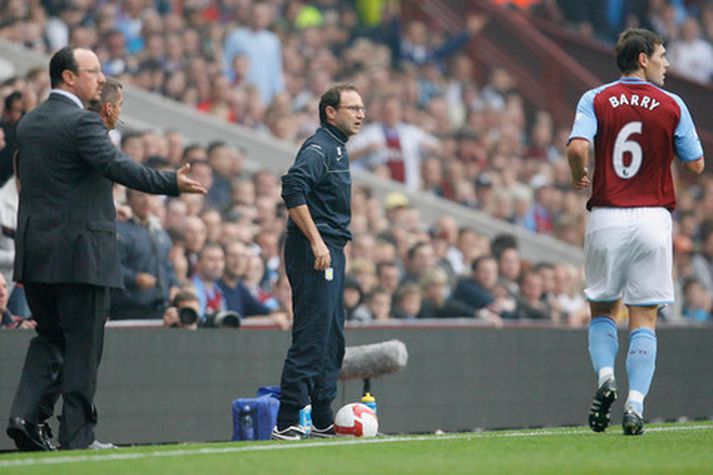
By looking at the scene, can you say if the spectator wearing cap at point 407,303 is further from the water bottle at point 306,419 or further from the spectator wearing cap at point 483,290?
the water bottle at point 306,419

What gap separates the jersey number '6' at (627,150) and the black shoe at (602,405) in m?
1.24

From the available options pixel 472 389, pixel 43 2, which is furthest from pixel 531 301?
pixel 43 2

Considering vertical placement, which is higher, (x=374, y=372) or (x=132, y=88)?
(x=132, y=88)

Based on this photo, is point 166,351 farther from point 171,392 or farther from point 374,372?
point 374,372

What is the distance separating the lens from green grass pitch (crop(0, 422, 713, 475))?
7.96 m

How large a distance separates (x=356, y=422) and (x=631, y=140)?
2541 mm

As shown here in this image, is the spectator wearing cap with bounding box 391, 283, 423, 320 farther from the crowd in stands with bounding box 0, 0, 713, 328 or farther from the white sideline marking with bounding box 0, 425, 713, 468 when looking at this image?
the white sideline marking with bounding box 0, 425, 713, 468

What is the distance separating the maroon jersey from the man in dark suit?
2.55m

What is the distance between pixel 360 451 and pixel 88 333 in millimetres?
1603

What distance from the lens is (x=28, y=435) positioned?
9250mm

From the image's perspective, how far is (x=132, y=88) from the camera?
18078mm

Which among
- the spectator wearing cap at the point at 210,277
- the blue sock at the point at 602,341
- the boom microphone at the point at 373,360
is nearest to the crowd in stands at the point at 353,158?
the spectator wearing cap at the point at 210,277

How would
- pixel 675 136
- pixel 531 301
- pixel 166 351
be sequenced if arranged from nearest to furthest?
pixel 675 136, pixel 166 351, pixel 531 301

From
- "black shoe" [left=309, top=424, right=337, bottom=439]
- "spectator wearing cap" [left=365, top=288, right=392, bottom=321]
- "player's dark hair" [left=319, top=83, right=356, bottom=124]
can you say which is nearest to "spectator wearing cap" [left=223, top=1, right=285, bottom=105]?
"spectator wearing cap" [left=365, top=288, right=392, bottom=321]
